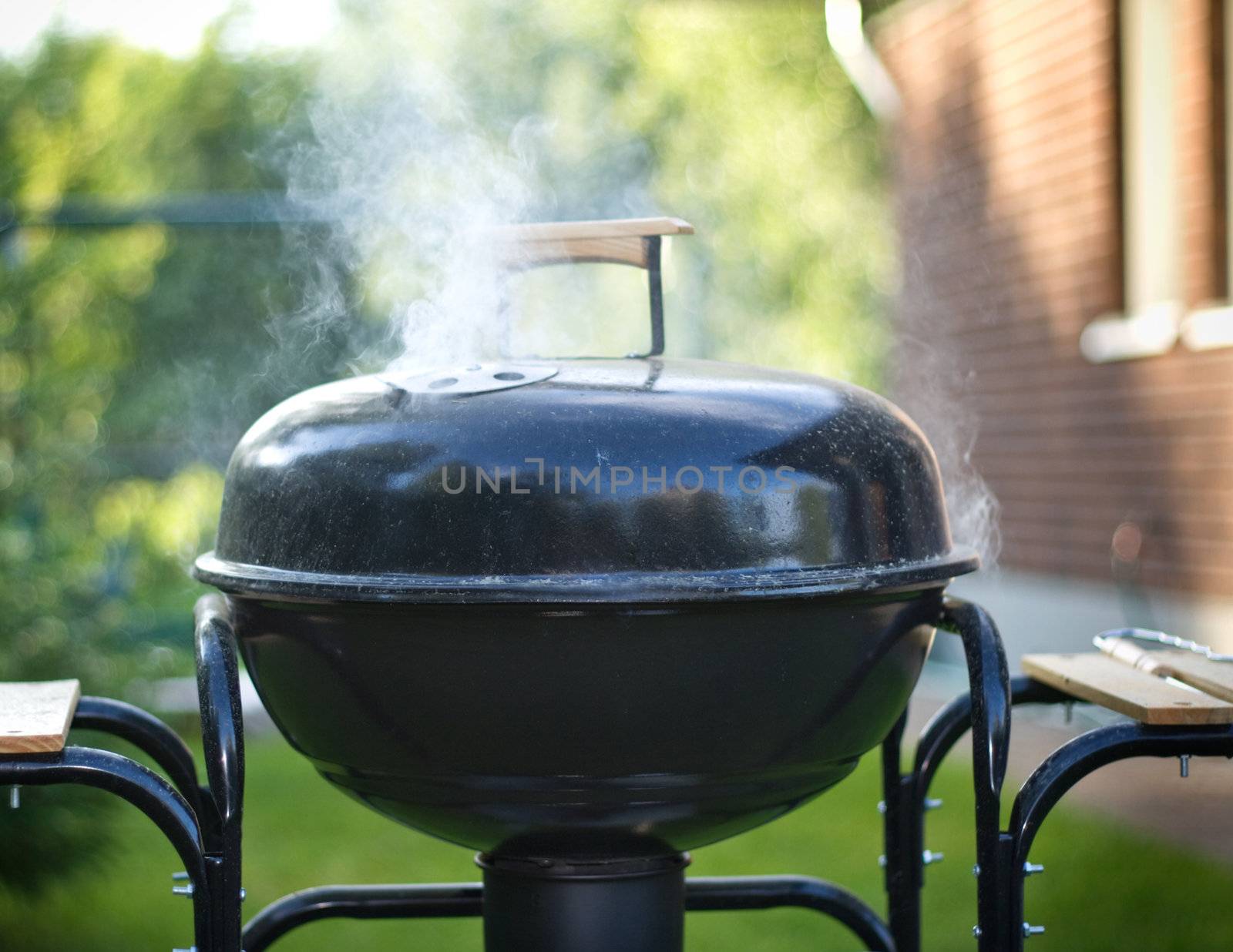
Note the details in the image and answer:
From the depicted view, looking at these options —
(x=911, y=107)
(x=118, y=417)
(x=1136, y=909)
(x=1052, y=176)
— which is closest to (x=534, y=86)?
(x=118, y=417)

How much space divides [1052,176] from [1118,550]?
1855 mm

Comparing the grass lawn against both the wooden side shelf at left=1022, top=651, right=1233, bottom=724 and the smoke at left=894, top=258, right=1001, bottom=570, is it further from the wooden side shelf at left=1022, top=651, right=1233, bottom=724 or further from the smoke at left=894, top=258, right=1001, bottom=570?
the smoke at left=894, top=258, right=1001, bottom=570

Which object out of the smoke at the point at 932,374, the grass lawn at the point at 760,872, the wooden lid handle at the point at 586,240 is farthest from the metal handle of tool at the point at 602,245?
the smoke at the point at 932,374

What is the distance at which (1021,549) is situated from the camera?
6.94m

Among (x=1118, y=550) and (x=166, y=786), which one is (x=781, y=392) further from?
(x=1118, y=550)

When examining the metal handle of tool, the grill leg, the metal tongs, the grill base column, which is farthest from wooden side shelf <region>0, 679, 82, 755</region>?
the metal tongs

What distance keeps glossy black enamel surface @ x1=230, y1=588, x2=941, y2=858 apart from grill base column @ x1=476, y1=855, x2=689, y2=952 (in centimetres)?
9

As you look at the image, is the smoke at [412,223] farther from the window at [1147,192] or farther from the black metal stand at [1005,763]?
the window at [1147,192]

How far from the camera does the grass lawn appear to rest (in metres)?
3.56

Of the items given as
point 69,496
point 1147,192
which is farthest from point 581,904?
point 1147,192

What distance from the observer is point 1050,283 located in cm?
652

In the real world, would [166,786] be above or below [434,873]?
above

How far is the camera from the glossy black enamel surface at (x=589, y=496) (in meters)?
1.61

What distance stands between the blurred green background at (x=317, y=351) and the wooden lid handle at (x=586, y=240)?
761 millimetres
